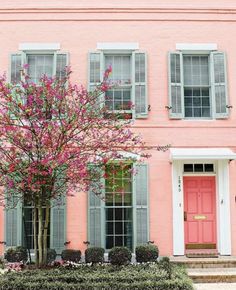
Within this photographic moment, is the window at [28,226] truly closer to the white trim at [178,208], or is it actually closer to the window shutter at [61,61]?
the white trim at [178,208]

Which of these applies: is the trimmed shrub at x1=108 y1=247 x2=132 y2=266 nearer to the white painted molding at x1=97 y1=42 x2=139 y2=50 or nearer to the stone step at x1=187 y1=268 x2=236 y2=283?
the stone step at x1=187 y1=268 x2=236 y2=283

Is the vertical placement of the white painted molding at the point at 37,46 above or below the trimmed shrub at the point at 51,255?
above

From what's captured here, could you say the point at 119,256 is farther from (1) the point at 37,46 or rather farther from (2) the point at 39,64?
(1) the point at 37,46

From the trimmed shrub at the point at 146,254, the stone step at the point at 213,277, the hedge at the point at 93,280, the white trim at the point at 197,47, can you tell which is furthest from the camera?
the white trim at the point at 197,47

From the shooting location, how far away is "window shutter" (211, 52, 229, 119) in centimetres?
1320

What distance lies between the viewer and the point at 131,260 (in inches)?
493

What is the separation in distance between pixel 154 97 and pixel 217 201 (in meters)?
3.06

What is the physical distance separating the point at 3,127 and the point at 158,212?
4.91m

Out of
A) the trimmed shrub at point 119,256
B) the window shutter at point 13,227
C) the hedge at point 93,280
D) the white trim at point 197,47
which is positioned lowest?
the hedge at point 93,280

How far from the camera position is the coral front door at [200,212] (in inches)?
518

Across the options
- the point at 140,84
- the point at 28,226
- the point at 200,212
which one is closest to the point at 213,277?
the point at 200,212

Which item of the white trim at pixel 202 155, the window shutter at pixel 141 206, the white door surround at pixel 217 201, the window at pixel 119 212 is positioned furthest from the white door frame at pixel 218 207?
the window at pixel 119 212

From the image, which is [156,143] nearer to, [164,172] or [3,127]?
[164,172]

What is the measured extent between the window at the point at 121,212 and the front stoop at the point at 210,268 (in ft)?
3.86
